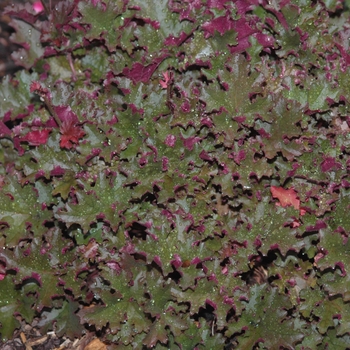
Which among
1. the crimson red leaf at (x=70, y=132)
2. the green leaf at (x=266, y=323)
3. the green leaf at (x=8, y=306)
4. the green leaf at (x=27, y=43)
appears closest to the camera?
the green leaf at (x=266, y=323)

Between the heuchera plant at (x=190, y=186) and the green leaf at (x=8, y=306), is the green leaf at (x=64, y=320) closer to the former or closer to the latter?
the heuchera plant at (x=190, y=186)

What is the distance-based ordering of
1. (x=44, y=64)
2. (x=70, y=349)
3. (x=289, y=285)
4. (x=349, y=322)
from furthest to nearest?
(x=44, y=64), (x=70, y=349), (x=289, y=285), (x=349, y=322)

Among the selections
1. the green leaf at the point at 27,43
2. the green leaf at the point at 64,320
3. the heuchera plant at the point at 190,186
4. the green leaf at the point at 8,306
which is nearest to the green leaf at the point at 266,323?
the heuchera plant at the point at 190,186

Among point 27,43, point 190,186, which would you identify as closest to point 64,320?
point 190,186

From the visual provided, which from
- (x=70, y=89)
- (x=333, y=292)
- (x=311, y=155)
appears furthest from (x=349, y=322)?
(x=70, y=89)

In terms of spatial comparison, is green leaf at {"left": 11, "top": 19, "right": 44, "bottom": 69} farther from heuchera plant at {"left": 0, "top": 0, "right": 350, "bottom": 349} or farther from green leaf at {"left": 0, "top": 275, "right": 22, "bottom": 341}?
green leaf at {"left": 0, "top": 275, "right": 22, "bottom": 341}

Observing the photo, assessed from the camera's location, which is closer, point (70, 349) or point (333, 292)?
point (333, 292)

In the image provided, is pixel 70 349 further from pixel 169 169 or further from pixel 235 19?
pixel 235 19

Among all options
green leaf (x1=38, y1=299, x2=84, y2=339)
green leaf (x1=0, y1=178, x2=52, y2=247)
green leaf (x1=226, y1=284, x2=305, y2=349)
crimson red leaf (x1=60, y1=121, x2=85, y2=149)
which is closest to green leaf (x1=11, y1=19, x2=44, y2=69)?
crimson red leaf (x1=60, y1=121, x2=85, y2=149)
